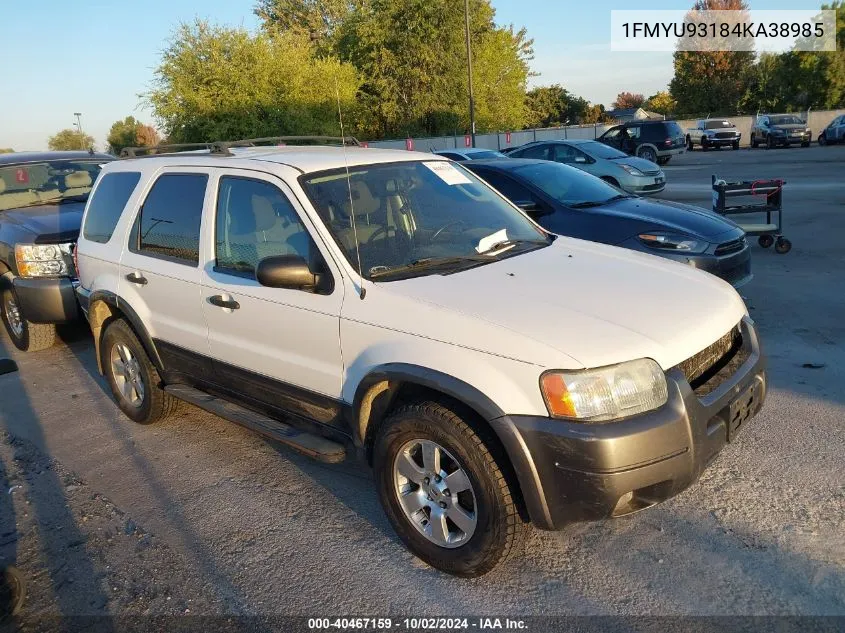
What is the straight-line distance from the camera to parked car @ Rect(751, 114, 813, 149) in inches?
1255

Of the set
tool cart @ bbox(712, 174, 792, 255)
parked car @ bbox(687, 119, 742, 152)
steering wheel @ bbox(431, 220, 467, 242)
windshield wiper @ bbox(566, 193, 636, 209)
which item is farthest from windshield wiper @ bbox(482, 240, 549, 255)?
parked car @ bbox(687, 119, 742, 152)

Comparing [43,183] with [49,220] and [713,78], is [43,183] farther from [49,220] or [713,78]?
[713,78]

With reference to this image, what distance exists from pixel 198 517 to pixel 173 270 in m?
1.52

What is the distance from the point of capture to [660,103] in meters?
73.9

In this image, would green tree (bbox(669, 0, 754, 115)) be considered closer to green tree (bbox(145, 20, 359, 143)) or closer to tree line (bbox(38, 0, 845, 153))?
tree line (bbox(38, 0, 845, 153))

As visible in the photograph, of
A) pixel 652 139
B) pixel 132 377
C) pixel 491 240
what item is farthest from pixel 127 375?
pixel 652 139

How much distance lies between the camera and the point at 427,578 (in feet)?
10.3

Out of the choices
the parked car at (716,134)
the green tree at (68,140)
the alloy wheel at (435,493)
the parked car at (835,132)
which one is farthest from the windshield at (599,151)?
the green tree at (68,140)

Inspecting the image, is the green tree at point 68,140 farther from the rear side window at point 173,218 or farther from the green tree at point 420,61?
the rear side window at point 173,218

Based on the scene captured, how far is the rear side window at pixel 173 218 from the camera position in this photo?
4250mm

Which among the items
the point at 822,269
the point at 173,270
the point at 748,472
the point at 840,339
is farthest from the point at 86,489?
the point at 822,269

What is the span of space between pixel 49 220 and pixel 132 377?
2.87 metres

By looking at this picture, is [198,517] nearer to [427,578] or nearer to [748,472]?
[427,578]

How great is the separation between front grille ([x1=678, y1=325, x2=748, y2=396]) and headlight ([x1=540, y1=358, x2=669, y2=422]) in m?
0.30
